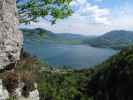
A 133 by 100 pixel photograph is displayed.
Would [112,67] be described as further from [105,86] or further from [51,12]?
[51,12]

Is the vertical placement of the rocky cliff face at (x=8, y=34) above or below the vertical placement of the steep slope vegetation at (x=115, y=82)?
above

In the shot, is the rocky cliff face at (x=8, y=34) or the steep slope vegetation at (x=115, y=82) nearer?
the rocky cliff face at (x=8, y=34)

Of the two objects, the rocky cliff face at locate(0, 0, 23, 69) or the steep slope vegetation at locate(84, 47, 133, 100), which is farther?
the steep slope vegetation at locate(84, 47, 133, 100)

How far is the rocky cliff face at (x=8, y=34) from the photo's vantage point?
11.0 m

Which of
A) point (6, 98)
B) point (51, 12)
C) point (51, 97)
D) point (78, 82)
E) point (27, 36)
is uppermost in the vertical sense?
point (51, 12)

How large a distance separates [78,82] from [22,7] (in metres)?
165

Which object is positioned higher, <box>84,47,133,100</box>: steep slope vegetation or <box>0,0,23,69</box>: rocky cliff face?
<box>0,0,23,69</box>: rocky cliff face

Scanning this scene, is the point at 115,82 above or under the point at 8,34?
under

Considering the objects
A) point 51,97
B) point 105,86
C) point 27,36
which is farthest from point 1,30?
point 105,86

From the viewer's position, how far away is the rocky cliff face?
11.0 meters

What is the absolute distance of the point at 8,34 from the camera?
1123cm

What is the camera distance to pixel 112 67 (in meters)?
154

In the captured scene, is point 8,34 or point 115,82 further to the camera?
point 115,82

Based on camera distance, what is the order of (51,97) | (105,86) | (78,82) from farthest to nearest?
(78,82) < (105,86) < (51,97)
